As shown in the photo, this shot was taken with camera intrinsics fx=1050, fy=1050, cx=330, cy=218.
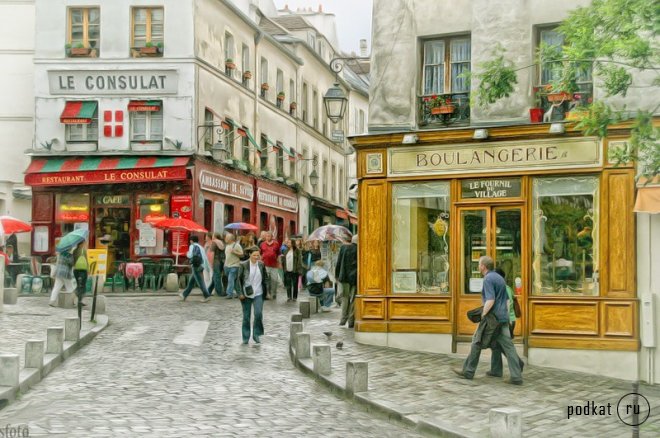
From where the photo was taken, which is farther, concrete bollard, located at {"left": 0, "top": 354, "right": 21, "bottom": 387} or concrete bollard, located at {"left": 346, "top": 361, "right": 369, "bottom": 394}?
concrete bollard, located at {"left": 346, "top": 361, "right": 369, "bottom": 394}

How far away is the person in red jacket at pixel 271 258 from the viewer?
26969 millimetres

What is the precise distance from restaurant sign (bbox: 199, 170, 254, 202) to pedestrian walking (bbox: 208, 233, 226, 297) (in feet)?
22.4

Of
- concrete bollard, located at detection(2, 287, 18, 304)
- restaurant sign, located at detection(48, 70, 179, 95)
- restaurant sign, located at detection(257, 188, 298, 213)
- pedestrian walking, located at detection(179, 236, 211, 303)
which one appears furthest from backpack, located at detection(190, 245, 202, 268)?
restaurant sign, located at detection(257, 188, 298, 213)

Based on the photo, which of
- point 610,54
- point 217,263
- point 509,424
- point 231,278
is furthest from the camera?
point 217,263

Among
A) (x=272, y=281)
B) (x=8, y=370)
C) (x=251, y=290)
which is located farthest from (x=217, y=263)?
(x=8, y=370)

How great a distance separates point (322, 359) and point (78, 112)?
22.0 m

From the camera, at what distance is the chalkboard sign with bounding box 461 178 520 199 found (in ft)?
56.6

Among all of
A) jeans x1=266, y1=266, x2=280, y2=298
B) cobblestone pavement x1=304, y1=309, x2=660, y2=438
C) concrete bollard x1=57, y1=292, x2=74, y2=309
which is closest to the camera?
cobblestone pavement x1=304, y1=309, x2=660, y2=438

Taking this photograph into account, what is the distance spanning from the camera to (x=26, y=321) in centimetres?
2003

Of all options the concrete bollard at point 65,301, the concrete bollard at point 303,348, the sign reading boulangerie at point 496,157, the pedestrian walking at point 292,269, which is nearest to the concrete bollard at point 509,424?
the concrete bollard at point 303,348

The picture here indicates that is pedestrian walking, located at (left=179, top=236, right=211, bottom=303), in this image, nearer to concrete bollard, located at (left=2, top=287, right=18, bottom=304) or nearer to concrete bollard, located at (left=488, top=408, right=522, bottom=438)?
concrete bollard, located at (left=2, top=287, right=18, bottom=304)

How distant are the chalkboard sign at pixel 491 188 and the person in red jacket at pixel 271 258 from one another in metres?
9.95

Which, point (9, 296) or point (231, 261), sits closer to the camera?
point (9, 296)

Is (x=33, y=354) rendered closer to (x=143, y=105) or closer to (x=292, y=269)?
(x=292, y=269)
